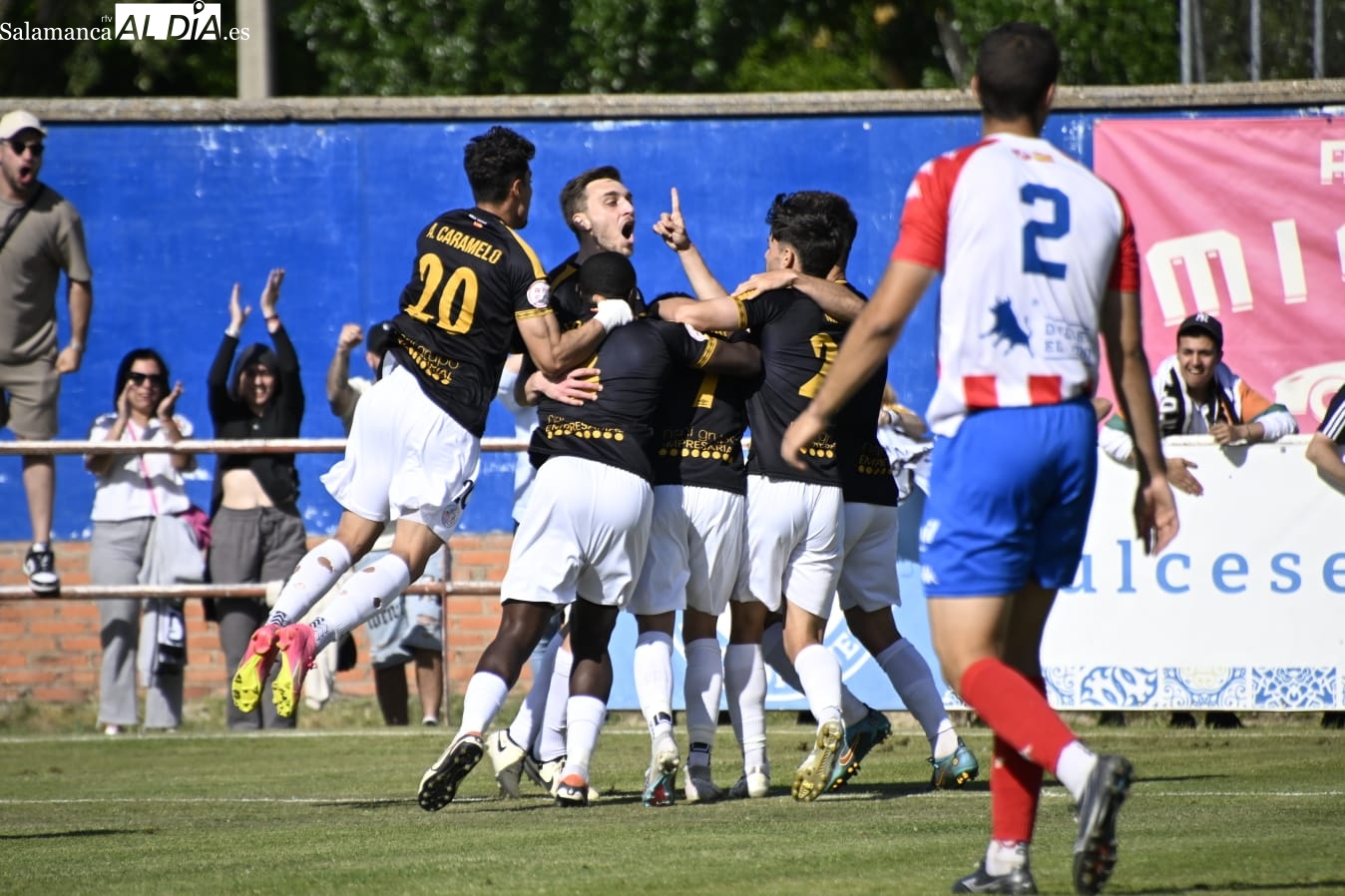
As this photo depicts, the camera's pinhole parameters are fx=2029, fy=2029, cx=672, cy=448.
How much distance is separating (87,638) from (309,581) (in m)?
7.97

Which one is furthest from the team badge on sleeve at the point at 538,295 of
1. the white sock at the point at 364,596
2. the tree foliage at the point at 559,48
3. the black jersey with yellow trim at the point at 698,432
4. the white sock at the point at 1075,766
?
the tree foliage at the point at 559,48

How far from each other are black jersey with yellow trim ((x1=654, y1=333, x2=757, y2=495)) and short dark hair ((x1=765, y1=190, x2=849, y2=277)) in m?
0.46

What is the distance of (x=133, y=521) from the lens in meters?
13.0

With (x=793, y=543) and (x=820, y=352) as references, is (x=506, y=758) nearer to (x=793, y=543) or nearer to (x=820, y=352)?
(x=793, y=543)

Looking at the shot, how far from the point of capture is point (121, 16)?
2139cm

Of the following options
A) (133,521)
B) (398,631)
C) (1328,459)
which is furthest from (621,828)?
(133,521)

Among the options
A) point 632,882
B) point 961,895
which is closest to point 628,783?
point 632,882

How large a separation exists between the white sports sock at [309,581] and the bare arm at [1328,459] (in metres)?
5.46

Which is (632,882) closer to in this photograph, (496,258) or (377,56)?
(496,258)

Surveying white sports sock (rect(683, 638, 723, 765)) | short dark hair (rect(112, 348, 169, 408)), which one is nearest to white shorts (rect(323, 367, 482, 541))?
white sports sock (rect(683, 638, 723, 765))

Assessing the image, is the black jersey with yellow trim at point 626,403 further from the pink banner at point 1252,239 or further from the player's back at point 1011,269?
the pink banner at point 1252,239

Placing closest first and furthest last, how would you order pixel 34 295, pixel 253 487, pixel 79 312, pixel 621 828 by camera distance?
pixel 621 828 → pixel 253 487 → pixel 79 312 → pixel 34 295

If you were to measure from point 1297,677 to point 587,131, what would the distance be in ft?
20.2

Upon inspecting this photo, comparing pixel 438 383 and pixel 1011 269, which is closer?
pixel 1011 269
